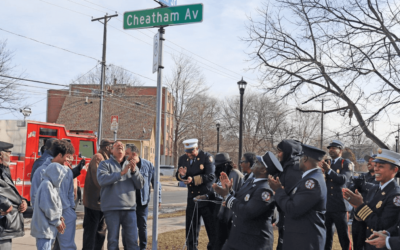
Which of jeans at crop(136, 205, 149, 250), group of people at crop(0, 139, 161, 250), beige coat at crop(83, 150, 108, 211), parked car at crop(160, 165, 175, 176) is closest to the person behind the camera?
group of people at crop(0, 139, 161, 250)

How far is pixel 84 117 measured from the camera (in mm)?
44812

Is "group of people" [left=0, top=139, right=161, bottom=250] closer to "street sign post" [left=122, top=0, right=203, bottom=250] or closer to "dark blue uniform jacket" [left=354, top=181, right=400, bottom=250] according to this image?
"street sign post" [left=122, top=0, right=203, bottom=250]

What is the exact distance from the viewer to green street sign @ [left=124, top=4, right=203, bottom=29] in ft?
18.0

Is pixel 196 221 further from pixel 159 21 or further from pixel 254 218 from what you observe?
pixel 159 21

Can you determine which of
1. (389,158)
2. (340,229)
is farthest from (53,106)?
(389,158)

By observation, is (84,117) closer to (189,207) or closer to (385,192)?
(189,207)

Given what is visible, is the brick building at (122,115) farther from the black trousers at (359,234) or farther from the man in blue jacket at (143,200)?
the black trousers at (359,234)

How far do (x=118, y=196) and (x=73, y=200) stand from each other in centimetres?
73

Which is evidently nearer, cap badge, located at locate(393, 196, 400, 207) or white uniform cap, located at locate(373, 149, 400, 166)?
cap badge, located at locate(393, 196, 400, 207)

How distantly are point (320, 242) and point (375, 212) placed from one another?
670 millimetres

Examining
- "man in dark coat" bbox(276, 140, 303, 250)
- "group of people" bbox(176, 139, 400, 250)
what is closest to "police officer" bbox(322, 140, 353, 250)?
"man in dark coat" bbox(276, 140, 303, 250)

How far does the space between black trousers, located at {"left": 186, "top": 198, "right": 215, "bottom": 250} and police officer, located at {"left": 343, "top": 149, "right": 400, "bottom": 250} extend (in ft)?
10.8

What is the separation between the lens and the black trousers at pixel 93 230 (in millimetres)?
6824

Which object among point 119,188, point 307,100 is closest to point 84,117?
point 307,100
